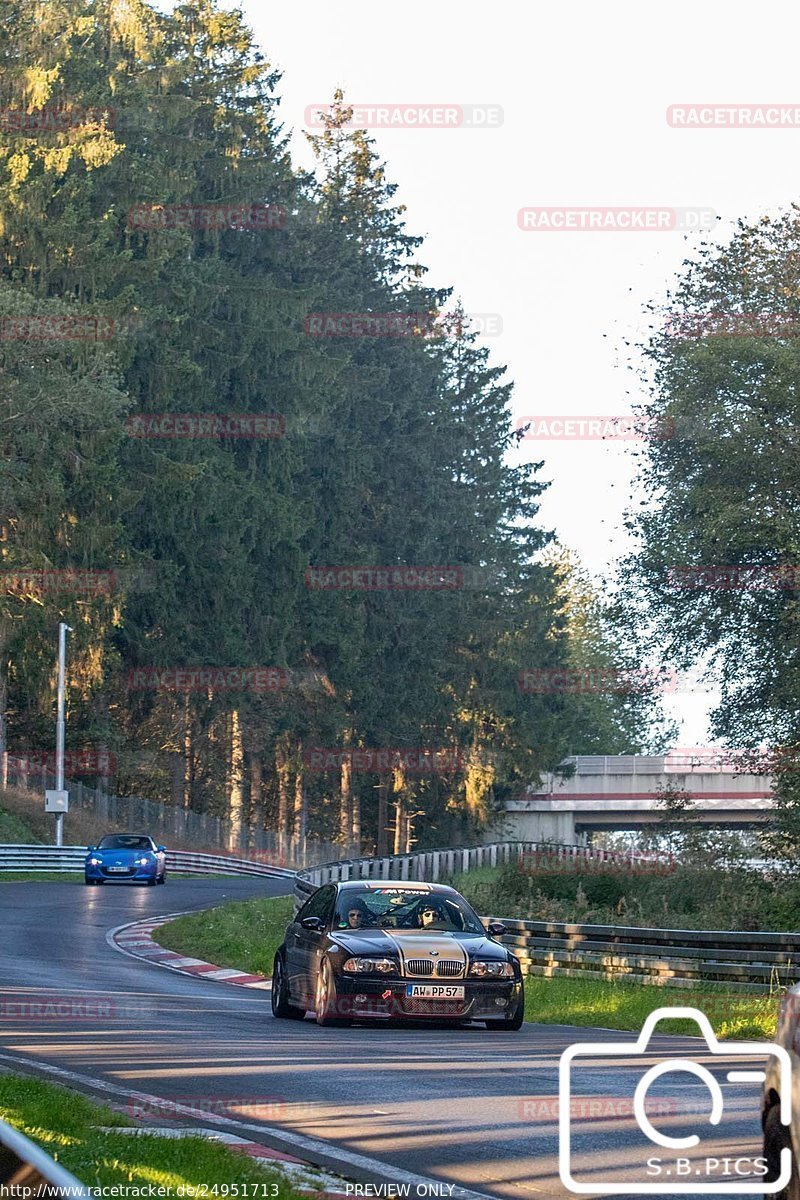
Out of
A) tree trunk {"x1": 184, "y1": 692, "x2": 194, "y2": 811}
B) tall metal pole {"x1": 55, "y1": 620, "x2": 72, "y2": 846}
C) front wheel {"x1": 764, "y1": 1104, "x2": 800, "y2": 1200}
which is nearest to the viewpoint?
front wheel {"x1": 764, "y1": 1104, "x2": 800, "y2": 1200}

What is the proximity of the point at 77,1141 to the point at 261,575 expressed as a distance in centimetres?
5997

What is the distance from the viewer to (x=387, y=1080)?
12.6 meters

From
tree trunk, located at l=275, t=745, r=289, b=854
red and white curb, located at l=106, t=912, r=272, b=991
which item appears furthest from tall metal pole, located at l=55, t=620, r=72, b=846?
red and white curb, located at l=106, t=912, r=272, b=991

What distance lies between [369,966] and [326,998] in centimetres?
53

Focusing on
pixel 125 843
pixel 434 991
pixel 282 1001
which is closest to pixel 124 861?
pixel 125 843

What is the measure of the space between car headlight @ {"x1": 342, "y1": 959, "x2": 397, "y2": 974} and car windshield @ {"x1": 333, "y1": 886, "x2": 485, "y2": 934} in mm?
921

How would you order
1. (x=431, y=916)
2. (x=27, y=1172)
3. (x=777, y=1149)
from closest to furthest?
(x=27, y=1172) → (x=777, y=1149) → (x=431, y=916)

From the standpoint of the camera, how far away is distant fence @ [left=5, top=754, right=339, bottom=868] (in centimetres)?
6304

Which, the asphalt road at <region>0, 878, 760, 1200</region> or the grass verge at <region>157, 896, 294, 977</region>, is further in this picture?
the grass verge at <region>157, 896, 294, 977</region>

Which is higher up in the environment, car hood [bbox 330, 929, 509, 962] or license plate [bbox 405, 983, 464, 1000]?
car hood [bbox 330, 929, 509, 962]

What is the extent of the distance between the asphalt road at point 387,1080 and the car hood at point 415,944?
0.74 meters

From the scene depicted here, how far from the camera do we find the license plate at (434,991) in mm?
17141

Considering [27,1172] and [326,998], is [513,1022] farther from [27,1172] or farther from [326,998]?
[27,1172]

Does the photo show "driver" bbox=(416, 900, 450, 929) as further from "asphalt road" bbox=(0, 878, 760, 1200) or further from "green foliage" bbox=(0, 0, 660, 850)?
"green foliage" bbox=(0, 0, 660, 850)
